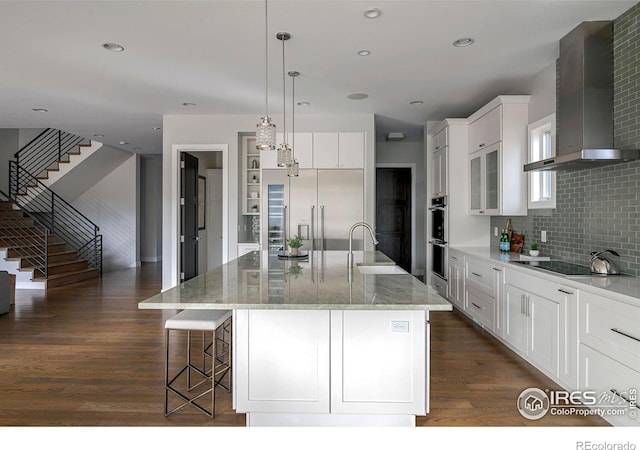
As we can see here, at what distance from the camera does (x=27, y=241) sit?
760 centimetres

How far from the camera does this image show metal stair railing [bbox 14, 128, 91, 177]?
8.82 metres

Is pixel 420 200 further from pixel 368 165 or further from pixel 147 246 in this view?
pixel 147 246

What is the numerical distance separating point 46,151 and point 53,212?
5.57 ft

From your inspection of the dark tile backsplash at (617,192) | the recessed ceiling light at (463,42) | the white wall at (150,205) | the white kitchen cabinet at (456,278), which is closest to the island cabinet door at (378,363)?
the dark tile backsplash at (617,192)

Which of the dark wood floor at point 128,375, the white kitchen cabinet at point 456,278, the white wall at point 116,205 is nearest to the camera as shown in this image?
the dark wood floor at point 128,375

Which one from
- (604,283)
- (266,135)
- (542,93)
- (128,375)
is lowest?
(128,375)

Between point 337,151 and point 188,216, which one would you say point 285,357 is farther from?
→ point 188,216

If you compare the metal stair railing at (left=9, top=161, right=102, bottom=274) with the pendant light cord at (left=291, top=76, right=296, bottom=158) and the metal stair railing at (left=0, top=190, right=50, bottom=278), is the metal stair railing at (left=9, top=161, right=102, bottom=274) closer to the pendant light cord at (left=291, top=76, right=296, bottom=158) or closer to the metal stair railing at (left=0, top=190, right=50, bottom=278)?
the metal stair railing at (left=0, top=190, right=50, bottom=278)

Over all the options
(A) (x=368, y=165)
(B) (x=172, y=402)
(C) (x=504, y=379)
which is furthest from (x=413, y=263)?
(B) (x=172, y=402)

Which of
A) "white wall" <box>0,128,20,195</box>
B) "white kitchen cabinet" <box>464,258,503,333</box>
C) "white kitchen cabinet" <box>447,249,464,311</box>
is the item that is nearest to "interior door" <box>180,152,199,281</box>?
"white kitchen cabinet" <box>447,249,464,311</box>

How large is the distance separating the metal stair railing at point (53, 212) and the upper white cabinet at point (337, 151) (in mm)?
5445

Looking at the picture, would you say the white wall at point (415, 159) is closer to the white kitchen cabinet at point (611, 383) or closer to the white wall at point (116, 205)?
the white kitchen cabinet at point (611, 383)

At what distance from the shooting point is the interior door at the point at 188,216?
5965 millimetres

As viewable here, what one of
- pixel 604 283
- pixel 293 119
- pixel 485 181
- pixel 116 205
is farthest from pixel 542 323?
pixel 116 205
